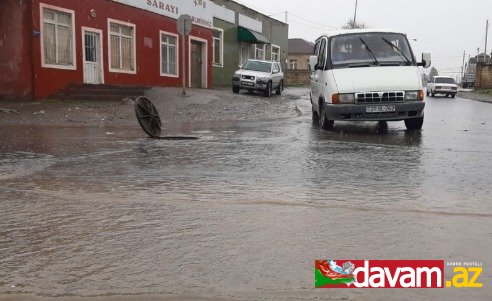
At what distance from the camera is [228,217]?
382 cm

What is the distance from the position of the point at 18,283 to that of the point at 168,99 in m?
16.2

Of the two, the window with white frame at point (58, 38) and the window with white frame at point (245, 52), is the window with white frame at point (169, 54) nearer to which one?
the window with white frame at point (58, 38)

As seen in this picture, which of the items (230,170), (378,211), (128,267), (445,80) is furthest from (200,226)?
(445,80)

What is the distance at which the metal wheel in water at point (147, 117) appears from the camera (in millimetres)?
8938

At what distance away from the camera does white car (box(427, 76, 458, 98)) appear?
3754 centimetres

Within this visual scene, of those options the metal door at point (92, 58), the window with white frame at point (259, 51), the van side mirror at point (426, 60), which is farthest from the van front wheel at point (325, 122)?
the window with white frame at point (259, 51)

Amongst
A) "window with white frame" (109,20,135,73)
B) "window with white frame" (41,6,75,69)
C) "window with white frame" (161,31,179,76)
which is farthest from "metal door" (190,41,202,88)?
"window with white frame" (41,6,75,69)

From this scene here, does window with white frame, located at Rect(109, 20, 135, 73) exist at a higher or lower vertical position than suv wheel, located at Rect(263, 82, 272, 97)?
higher

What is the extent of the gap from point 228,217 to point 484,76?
5341 centimetres

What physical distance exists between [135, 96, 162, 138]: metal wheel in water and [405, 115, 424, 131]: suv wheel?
5465 millimetres

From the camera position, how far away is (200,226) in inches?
141

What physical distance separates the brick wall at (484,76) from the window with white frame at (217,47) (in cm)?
3224

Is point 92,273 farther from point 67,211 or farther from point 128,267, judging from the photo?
point 67,211

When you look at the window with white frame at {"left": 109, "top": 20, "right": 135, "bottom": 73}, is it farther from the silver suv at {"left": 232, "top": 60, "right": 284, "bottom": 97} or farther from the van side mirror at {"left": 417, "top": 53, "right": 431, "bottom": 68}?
the van side mirror at {"left": 417, "top": 53, "right": 431, "bottom": 68}
